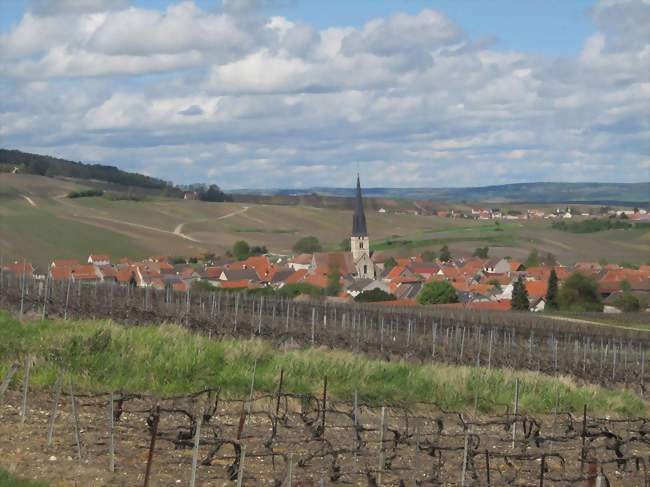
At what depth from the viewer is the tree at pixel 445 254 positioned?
362 ft

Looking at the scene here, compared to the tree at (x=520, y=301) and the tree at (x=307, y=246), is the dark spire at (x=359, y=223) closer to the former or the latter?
the tree at (x=307, y=246)

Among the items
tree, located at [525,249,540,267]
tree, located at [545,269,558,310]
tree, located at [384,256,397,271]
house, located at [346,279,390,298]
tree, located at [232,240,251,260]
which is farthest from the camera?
tree, located at [384,256,397,271]

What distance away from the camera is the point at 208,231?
4392 inches

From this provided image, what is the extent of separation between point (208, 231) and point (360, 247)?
1738 cm

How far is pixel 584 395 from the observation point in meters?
18.6

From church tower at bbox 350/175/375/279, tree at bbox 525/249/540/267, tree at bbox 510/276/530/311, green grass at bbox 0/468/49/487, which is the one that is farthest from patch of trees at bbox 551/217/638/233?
green grass at bbox 0/468/49/487

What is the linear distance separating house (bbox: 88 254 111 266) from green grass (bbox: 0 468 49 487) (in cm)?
7511

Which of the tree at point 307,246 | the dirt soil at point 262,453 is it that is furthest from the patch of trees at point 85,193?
the dirt soil at point 262,453

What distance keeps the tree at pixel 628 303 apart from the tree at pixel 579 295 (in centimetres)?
122

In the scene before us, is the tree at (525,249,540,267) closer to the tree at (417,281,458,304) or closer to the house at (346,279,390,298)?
the house at (346,279,390,298)

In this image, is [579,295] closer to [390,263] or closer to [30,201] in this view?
[390,263]

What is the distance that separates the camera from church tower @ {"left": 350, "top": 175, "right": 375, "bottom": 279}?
10000 centimetres

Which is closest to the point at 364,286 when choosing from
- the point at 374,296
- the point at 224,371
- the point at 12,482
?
A: the point at 374,296

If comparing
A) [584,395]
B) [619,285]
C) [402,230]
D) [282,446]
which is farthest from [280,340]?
[402,230]
